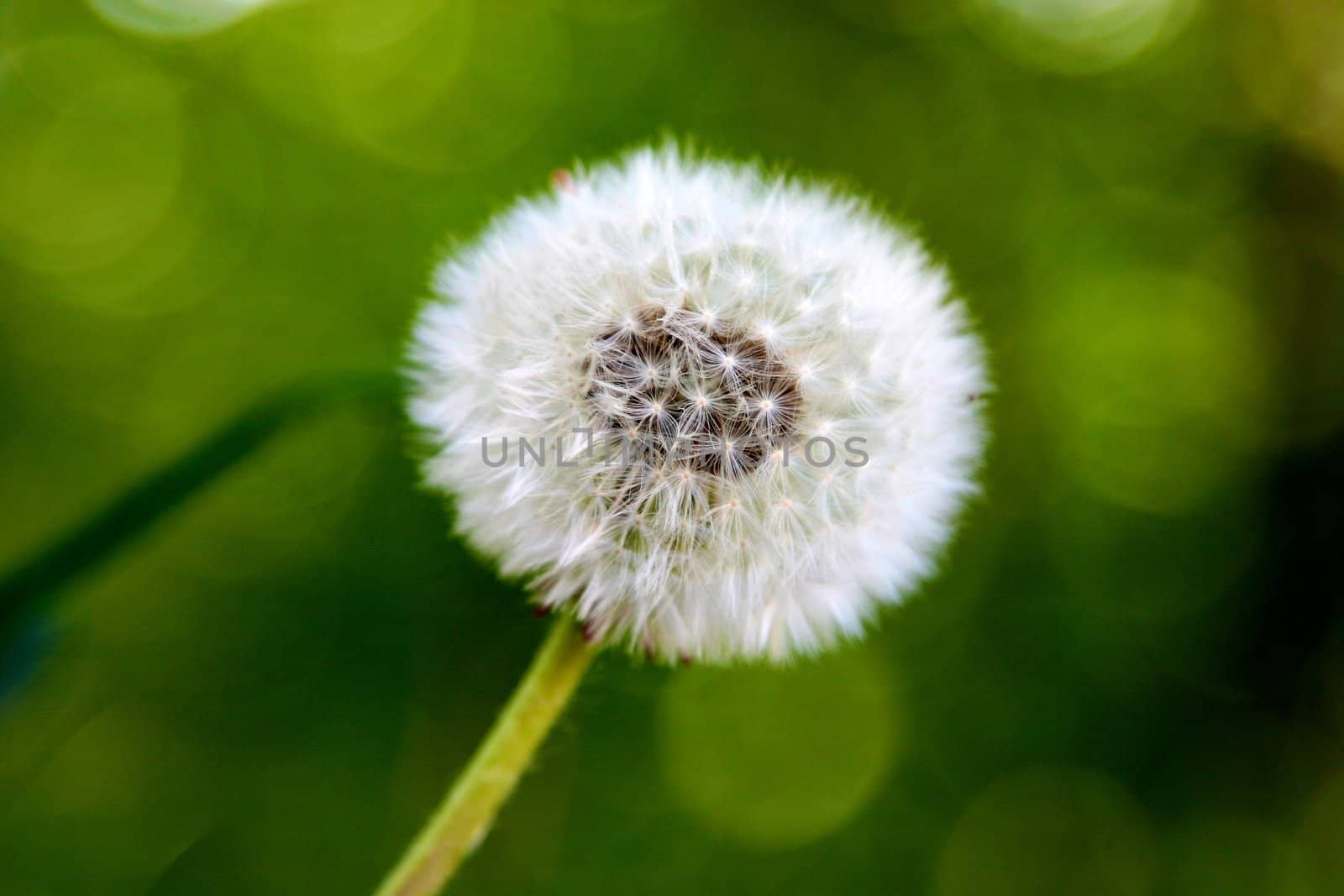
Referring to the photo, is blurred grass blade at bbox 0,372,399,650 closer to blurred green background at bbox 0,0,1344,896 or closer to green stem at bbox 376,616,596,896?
green stem at bbox 376,616,596,896

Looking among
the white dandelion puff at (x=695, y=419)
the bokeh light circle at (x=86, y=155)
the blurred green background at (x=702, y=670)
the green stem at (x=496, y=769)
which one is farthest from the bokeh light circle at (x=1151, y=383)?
the bokeh light circle at (x=86, y=155)

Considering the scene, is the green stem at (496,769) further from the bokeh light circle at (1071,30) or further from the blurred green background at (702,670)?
the bokeh light circle at (1071,30)

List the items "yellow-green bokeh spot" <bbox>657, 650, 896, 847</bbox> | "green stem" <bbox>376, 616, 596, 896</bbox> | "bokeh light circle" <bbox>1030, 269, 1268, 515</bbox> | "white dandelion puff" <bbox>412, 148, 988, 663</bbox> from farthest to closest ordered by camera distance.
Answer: "bokeh light circle" <bbox>1030, 269, 1268, 515</bbox> < "yellow-green bokeh spot" <bbox>657, 650, 896, 847</bbox> < "white dandelion puff" <bbox>412, 148, 988, 663</bbox> < "green stem" <bbox>376, 616, 596, 896</bbox>

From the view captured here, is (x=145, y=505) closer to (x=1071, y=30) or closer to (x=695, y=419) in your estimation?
(x=695, y=419)

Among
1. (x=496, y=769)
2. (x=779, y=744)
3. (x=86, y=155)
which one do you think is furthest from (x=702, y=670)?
(x=86, y=155)

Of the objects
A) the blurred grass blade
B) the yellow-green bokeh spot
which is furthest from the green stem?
the yellow-green bokeh spot

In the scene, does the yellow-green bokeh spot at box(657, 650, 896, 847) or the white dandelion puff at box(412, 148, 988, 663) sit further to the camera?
the yellow-green bokeh spot at box(657, 650, 896, 847)

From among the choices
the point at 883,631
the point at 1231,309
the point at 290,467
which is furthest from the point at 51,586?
the point at 1231,309
